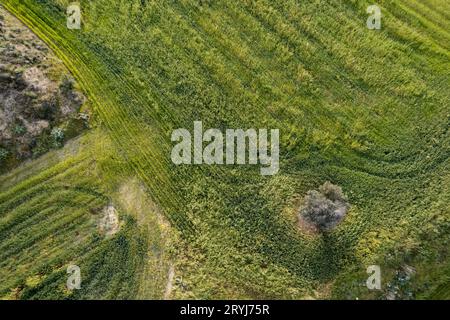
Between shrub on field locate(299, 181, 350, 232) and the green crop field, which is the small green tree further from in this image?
shrub on field locate(299, 181, 350, 232)

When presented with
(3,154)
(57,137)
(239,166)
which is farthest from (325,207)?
(3,154)

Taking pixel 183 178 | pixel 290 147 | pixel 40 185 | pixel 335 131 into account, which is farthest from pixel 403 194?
pixel 40 185

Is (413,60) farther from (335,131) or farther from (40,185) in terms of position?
(40,185)

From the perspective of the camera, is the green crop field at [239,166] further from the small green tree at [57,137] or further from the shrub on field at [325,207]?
the small green tree at [57,137]

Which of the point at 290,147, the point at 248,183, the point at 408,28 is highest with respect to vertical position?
the point at 408,28

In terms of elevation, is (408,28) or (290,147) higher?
(408,28)

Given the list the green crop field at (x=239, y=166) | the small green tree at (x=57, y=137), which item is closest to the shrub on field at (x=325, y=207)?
the green crop field at (x=239, y=166)
